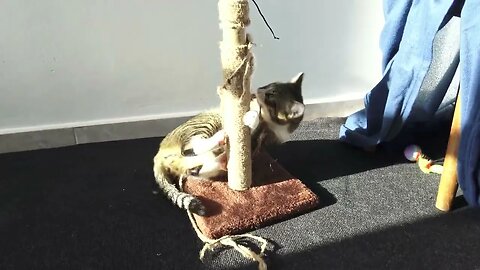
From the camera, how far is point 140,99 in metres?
1.77

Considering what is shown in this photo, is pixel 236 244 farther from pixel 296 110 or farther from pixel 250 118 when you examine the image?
pixel 296 110

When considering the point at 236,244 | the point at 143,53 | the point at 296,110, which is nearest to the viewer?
the point at 236,244

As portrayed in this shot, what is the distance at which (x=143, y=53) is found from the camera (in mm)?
1702

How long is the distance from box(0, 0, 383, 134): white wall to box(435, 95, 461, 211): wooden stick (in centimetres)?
63

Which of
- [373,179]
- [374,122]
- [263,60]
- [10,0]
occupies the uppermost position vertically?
[10,0]

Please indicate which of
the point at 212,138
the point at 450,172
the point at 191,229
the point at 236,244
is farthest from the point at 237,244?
the point at 450,172

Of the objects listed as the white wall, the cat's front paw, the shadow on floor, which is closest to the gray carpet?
the shadow on floor

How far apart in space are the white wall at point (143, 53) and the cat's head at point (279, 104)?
380mm

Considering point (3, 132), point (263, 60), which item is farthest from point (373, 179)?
point (3, 132)

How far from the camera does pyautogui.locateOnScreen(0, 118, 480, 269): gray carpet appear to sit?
120 cm

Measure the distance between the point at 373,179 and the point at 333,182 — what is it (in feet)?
0.40

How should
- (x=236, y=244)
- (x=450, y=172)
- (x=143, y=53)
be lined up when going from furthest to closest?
(x=143, y=53)
(x=450, y=172)
(x=236, y=244)

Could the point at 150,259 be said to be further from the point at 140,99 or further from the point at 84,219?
the point at 140,99

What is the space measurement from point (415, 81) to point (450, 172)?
0.27m
